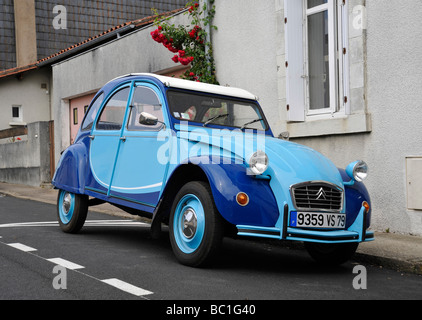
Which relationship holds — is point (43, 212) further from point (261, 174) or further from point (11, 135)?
point (11, 135)

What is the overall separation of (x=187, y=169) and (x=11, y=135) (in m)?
16.2

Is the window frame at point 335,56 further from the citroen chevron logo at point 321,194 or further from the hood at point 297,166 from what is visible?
the citroen chevron logo at point 321,194

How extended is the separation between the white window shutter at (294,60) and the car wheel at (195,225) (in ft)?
14.2

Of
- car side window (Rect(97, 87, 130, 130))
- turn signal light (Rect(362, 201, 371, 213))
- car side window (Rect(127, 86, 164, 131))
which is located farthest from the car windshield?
turn signal light (Rect(362, 201, 371, 213))

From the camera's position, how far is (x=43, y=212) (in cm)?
1116

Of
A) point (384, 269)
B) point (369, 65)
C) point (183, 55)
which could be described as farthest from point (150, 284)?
point (183, 55)

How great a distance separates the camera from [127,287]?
4688 mm

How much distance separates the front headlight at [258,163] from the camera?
5.30 m

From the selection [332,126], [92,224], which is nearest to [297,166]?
[332,126]

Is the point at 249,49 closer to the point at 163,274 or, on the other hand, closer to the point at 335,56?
the point at 335,56

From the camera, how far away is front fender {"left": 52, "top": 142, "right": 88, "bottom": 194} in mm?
7543

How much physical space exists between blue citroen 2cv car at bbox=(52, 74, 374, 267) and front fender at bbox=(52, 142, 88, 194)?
0.05 ft

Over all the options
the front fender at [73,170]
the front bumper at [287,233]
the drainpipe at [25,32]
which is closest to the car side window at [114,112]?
the front fender at [73,170]

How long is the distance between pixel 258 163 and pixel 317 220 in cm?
74
